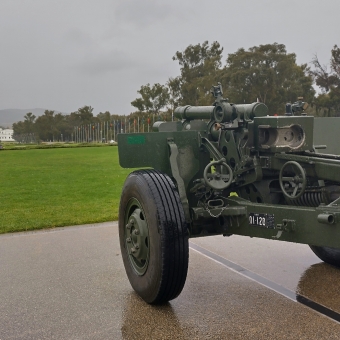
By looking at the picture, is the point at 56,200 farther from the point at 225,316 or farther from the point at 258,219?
the point at 258,219

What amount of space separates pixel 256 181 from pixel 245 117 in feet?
1.77

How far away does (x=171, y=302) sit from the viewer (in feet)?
13.2

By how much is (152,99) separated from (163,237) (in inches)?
2510

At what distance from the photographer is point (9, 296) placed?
4.22 metres

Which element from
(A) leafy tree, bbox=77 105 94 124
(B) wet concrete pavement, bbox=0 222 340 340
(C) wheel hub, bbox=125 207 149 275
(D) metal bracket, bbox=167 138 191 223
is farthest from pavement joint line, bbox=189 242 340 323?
(A) leafy tree, bbox=77 105 94 124

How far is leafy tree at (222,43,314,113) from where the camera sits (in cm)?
4006

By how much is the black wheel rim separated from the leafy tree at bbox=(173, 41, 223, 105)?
49.8 meters

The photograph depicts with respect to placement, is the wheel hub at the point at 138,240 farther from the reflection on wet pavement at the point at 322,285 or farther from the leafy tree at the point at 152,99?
the leafy tree at the point at 152,99

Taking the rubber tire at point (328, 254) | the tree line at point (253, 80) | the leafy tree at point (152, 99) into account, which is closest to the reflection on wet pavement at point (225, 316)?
the rubber tire at point (328, 254)

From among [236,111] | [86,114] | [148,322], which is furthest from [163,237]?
[86,114]

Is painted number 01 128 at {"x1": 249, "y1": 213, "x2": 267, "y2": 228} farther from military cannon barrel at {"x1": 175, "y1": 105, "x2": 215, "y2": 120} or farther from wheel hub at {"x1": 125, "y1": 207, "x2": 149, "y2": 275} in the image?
military cannon barrel at {"x1": 175, "y1": 105, "x2": 215, "y2": 120}

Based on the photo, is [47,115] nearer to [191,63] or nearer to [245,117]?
[191,63]

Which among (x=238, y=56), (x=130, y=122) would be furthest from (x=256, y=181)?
(x=130, y=122)

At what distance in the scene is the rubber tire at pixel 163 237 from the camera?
3623 mm
